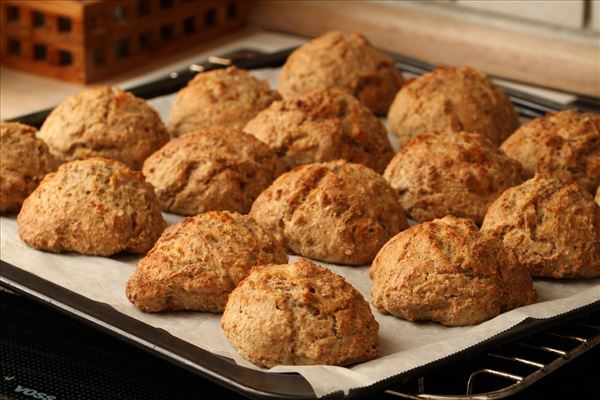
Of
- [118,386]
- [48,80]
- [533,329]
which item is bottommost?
[48,80]

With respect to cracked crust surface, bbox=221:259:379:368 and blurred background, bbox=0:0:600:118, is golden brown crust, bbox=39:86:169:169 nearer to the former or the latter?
blurred background, bbox=0:0:600:118

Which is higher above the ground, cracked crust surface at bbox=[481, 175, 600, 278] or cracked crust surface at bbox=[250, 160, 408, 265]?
cracked crust surface at bbox=[481, 175, 600, 278]

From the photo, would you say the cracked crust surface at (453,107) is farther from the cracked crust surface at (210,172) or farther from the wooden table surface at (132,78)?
the wooden table surface at (132,78)

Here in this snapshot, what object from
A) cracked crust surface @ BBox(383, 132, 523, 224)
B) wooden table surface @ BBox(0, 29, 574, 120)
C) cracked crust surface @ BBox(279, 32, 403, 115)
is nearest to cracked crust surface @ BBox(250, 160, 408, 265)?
cracked crust surface @ BBox(383, 132, 523, 224)

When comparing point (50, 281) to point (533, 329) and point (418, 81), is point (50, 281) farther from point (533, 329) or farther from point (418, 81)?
point (418, 81)

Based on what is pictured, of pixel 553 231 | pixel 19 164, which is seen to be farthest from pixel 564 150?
pixel 19 164

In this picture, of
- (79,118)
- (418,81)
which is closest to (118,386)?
(79,118)
